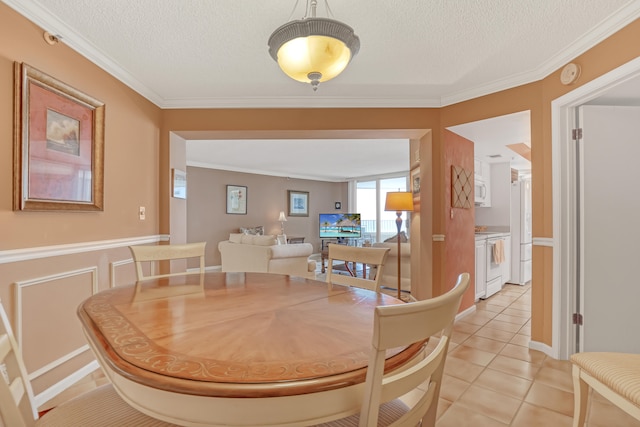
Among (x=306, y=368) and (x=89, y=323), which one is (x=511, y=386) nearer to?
(x=306, y=368)

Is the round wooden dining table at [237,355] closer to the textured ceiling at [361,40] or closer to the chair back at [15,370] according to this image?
the chair back at [15,370]

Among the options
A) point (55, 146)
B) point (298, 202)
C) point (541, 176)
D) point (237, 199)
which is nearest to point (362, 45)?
point (541, 176)

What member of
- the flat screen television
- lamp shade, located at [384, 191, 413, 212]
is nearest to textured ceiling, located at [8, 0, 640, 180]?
lamp shade, located at [384, 191, 413, 212]

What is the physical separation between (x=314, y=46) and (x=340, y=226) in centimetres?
767

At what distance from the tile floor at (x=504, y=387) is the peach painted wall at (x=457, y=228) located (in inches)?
21.6

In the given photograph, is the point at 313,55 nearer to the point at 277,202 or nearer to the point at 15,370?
the point at 15,370

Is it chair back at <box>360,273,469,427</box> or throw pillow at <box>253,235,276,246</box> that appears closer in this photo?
chair back at <box>360,273,469,427</box>

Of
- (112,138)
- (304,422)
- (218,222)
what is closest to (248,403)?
(304,422)

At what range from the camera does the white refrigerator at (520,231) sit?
203 inches

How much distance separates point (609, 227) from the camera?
7.54 feet

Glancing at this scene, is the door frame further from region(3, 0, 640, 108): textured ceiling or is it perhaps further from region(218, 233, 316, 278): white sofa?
region(218, 233, 316, 278): white sofa

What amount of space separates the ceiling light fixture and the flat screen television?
24.5 ft

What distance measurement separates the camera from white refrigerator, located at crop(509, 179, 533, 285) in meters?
5.16

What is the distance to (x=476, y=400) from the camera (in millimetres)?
1921
